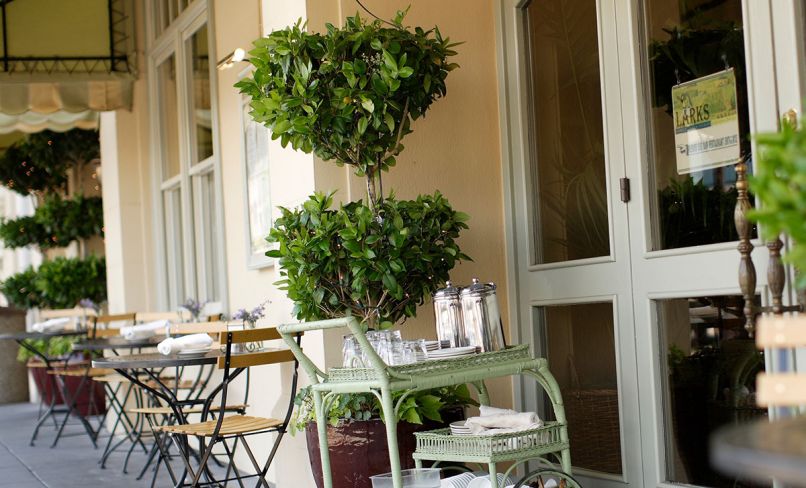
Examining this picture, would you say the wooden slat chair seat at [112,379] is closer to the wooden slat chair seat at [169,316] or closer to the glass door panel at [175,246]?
the wooden slat chair seat at [169,316]

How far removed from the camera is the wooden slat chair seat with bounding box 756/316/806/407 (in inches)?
65.9

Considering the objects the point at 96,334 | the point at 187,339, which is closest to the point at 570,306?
the point at 187,339

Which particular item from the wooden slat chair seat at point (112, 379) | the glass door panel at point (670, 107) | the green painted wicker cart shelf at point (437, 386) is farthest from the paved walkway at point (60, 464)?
the glass door panel at point (670, 107)

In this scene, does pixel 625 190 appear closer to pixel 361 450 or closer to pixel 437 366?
pixel 437 366

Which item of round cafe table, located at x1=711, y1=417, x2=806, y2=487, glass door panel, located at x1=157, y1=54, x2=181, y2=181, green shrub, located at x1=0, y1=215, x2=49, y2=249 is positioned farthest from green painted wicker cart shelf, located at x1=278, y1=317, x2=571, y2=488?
green shrub, located at x1=0, y1=215, x2=49, y2=249

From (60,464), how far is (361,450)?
13.1 ft

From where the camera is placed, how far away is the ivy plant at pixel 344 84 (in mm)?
3955

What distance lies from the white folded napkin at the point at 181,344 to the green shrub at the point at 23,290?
7.24 m

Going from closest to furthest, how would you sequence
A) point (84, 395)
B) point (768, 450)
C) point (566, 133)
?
point (768, 450) → point (566, 133) → point (84, 395)

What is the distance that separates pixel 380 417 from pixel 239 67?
3078 mm

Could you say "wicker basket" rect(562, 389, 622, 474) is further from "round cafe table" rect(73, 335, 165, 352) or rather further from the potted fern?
"round cafe table" rect(73, 335, 165, 352)

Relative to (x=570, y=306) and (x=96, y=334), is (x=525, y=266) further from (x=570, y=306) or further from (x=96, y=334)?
(x=96, y=334)

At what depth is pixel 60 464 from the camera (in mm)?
7109

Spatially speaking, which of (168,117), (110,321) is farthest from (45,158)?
(110,321)
